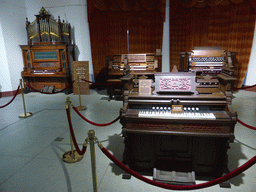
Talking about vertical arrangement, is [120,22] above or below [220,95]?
above

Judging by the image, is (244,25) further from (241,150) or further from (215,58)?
(241,150)

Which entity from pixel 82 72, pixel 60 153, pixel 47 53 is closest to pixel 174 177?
pixel 60 153

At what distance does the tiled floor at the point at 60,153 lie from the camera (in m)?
2.53

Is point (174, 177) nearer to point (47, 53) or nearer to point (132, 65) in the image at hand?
point (132, 65)

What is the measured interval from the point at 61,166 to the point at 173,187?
6.35ft

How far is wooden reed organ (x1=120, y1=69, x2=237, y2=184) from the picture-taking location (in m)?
2.26

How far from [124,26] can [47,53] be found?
3.19 metres

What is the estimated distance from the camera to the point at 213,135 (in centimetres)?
221

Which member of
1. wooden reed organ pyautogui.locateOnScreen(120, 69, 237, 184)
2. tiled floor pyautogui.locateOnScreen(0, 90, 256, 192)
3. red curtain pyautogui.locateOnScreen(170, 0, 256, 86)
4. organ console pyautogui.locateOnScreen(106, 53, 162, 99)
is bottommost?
tiled floor pyautogui.locateOnScreen(0, 90, 256, 192)

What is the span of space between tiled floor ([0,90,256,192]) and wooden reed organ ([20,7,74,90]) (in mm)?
2133

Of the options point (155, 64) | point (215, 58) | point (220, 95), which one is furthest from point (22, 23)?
A: point (220, 95)

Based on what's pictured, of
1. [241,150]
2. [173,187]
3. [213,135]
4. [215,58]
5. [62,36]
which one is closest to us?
[173,187]

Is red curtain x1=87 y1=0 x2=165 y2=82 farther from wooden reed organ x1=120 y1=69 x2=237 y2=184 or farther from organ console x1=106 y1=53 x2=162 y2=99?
wooden reed organ x1=120 y1=69 x2=237 y2=184

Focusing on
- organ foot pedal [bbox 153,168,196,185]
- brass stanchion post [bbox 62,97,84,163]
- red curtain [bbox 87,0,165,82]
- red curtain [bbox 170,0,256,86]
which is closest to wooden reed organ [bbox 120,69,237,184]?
organ foot pedal [bbox 153,168,196,185]
